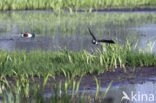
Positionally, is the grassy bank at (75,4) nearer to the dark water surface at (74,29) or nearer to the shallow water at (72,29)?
the dark water surface at (74,29)

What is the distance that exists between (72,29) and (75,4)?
1049 centimetres

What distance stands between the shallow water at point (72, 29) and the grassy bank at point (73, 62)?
2.72m

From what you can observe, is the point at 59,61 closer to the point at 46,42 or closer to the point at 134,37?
the point at 46,42

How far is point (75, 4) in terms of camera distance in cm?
3073

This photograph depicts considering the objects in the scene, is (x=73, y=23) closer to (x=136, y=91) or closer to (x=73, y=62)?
(x=73, y=62)

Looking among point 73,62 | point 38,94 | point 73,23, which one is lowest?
point 73,23

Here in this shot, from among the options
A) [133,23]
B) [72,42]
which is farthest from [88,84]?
[133,23]

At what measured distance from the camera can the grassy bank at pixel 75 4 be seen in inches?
1183

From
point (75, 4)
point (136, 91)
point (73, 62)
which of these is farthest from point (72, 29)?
point (136, 91)

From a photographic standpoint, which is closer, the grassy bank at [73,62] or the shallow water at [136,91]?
the shallow water at [136,91]

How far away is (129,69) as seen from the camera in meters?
10.9

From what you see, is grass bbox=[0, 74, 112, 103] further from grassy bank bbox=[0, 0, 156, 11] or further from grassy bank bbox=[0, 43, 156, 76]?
grassy bank bbox=[0, 0, 156, 11]

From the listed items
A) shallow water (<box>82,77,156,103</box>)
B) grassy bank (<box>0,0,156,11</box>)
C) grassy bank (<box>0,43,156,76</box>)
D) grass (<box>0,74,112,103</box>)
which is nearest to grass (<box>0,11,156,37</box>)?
grassy bank (<box>0,0,156,11</box>)

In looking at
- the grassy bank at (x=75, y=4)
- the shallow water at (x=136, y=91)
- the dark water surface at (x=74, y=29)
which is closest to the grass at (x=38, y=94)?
the shallow water at (x=136, y=91)
